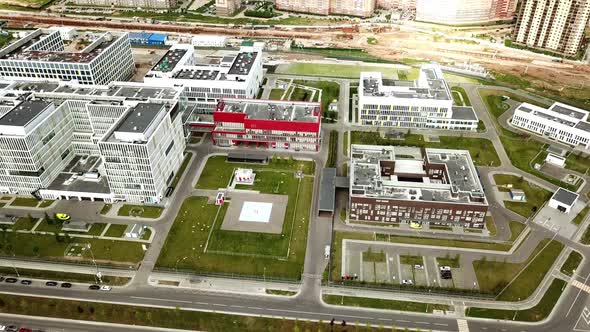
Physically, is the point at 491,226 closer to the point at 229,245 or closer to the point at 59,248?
the point at 229,245

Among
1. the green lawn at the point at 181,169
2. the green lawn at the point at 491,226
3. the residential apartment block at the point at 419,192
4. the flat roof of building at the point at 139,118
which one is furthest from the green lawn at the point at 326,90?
the green lawn at the point at 491,226

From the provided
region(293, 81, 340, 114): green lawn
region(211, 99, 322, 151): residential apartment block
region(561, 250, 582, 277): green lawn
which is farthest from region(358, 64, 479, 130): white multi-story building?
region(561, 250, 582, 277): green lawn

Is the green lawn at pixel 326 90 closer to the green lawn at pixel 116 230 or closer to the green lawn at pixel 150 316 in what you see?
the green lawn at pixel 116 230

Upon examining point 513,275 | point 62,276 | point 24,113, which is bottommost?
point 62,276

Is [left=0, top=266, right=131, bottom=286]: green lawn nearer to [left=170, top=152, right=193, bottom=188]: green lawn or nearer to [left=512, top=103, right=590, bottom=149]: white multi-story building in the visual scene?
Answer: [left=170, top=152, right=193, bottom=188]: green lawn

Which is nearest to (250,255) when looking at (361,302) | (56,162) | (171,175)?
(361,302)

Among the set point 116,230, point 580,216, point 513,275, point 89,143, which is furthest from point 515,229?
point 89,143
